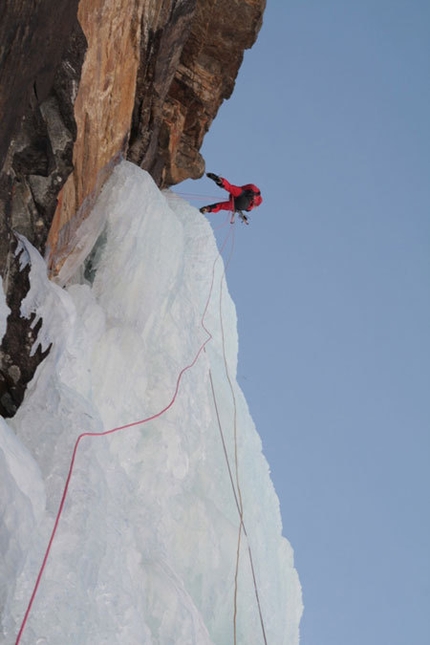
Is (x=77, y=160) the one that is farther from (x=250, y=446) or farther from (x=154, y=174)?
(x=250, y=446)

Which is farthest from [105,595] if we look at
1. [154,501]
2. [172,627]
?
[154,501]

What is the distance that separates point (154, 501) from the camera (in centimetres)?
563

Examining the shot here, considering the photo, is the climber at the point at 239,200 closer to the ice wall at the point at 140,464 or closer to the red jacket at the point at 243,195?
the red jacket at the point at 243,195

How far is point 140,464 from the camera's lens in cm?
564

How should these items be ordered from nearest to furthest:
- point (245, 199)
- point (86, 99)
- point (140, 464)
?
point (86, 99), point (140, 464), point (245, 199)

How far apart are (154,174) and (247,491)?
3.39m

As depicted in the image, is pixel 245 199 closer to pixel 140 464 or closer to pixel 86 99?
pixel 86 99

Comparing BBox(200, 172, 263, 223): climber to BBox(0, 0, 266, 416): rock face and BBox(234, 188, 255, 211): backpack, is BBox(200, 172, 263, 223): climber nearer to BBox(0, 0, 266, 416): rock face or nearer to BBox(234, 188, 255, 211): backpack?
BBox(234, 188, 255, 211): backpack

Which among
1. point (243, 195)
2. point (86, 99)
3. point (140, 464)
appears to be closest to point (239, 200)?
point (243, 195)

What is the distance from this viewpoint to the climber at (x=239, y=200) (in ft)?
30.9

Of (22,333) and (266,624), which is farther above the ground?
(22,333)

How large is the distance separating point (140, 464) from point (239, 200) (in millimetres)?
4633

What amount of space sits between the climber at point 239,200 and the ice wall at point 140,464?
1.74ft

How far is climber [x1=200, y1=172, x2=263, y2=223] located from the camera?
30.9 ft
